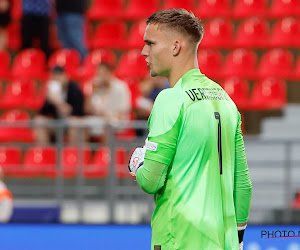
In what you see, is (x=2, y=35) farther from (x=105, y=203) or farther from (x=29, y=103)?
(x=105, y=203)

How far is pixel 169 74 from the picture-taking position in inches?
120

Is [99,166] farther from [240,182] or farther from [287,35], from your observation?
[240,182]

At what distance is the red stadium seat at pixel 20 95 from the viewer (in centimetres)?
1054

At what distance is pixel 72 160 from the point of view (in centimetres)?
834

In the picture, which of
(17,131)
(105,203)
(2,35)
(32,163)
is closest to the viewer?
(105,203)

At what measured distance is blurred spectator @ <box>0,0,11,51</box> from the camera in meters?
11.5

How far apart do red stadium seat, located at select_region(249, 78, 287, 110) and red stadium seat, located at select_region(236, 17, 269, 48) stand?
1.03 meters

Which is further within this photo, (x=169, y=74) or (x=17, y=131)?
(x=17, y=131)

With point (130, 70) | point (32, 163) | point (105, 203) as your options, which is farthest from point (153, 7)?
point (105, 203)

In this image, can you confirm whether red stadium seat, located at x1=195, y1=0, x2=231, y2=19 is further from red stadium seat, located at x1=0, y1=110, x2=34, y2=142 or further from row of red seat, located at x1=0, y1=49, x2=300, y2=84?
red stadium seat, located at x1=0, y1=110, x2=34, y2=142

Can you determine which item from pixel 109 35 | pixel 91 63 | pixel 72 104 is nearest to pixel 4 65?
pixel 91 63

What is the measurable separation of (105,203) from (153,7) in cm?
509

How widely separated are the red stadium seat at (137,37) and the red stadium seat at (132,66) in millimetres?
270

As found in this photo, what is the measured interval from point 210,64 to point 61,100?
2434 mm
